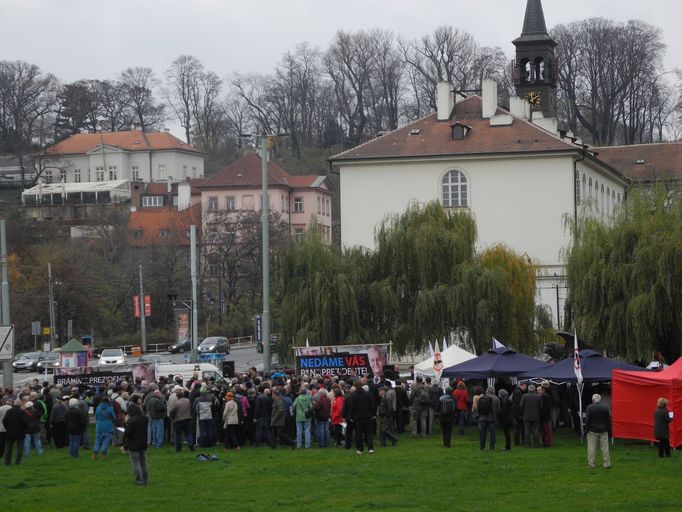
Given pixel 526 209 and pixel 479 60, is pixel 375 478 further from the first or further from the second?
pixel 479 60

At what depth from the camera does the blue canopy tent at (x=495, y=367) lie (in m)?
30.1

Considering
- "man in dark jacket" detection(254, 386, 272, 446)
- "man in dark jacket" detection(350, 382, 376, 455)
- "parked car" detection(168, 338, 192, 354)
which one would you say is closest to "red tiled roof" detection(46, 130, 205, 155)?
"parked car" detection(168, 338, 192, 354)

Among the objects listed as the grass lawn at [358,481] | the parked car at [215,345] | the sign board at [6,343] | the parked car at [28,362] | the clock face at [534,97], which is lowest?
the grass lawn at [358,481]

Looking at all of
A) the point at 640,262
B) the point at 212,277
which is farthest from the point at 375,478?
the point at 212,277

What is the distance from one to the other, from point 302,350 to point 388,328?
8.95 metres

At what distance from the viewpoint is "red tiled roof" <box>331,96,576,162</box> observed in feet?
210

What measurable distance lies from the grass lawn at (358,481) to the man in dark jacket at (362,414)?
1.27 ft

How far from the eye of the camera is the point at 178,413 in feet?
88.8

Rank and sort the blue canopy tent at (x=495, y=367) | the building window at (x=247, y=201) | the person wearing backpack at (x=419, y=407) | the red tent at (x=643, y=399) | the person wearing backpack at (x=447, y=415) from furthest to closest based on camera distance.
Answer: the building window at (x=247, y=201)
the blue canopy tent at (x=495, y=367)
the person wearing backpack at (x=419, y=407)
the person wearing backpack at (x=447, y=415)
the red tent at (x=643, y=399)

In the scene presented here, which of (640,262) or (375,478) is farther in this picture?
(640,262)

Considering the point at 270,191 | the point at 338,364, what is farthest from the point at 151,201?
the point at 338,364

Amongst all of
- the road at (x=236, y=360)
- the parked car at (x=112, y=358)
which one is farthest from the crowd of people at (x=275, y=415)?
the parked car at (x=112, y=358)

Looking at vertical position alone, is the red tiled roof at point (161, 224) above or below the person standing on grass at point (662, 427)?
above

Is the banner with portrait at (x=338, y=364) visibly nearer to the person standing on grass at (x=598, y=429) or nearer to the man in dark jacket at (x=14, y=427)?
the man in dark jacket at (x=14, y=427)
